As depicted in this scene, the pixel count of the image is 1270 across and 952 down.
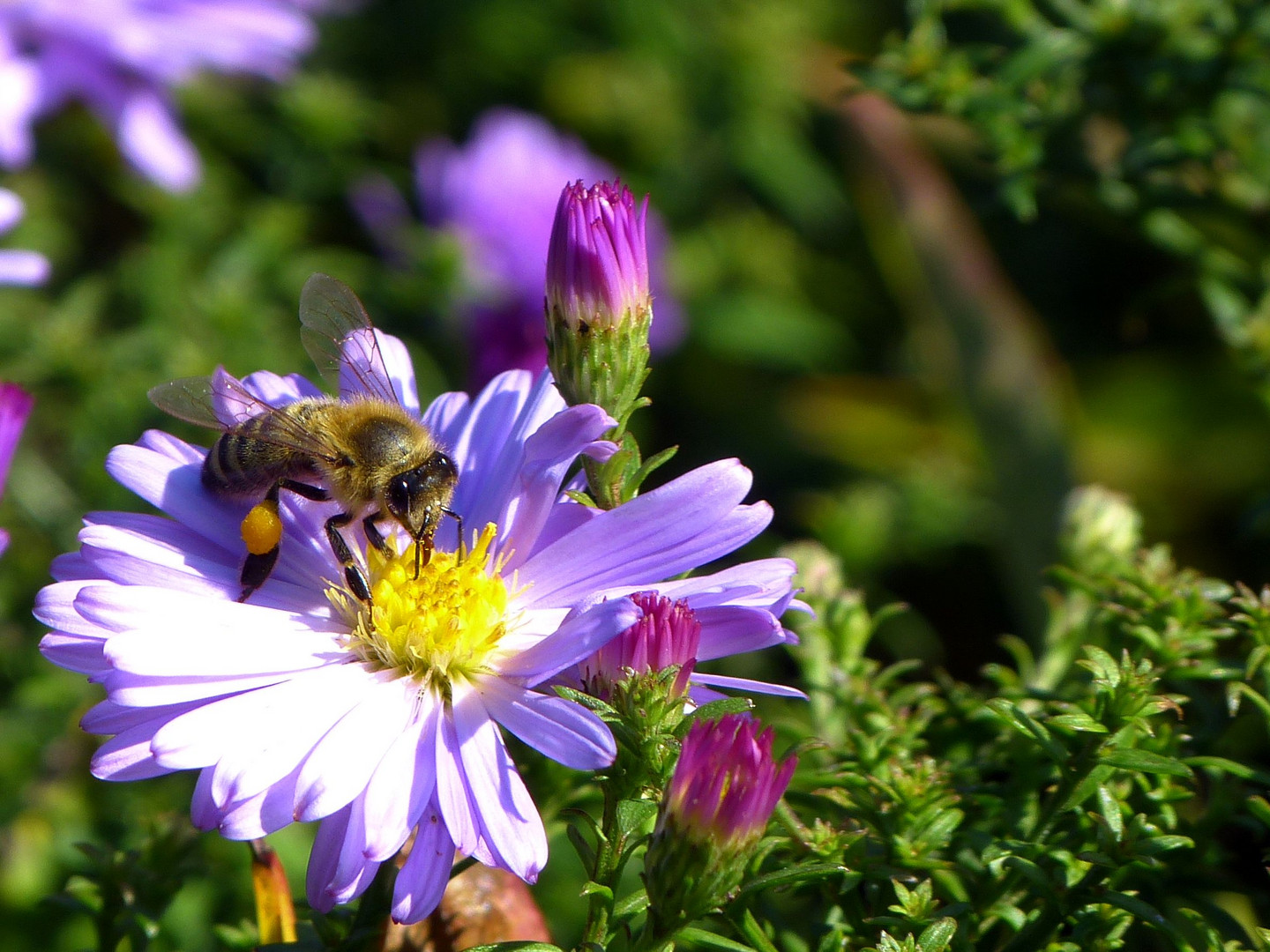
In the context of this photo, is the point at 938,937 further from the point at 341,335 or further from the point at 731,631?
the point at 341,335

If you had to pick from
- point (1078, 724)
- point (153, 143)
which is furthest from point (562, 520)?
point (153, 143)

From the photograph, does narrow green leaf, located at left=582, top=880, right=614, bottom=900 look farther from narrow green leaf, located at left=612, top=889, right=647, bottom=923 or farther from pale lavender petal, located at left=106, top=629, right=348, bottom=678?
pale lavender petal, located at left=106, top=629, right=348, bottom=678

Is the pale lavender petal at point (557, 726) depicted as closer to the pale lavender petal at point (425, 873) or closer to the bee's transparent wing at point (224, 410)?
the pale lavender petal at point (425, 873)

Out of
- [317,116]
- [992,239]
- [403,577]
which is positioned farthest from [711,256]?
[403,577]

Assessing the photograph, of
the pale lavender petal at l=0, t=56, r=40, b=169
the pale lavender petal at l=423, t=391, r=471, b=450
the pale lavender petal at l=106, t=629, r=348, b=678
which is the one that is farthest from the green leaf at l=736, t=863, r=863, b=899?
the pale lavender petal at l=0, t=56, r=40, b=169

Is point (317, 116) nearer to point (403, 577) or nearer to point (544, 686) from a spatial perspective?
point (403, 577)

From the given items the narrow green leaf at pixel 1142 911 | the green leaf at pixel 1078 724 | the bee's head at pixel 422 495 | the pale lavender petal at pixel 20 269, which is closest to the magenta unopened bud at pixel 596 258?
the bee's head at pixel 422 495
